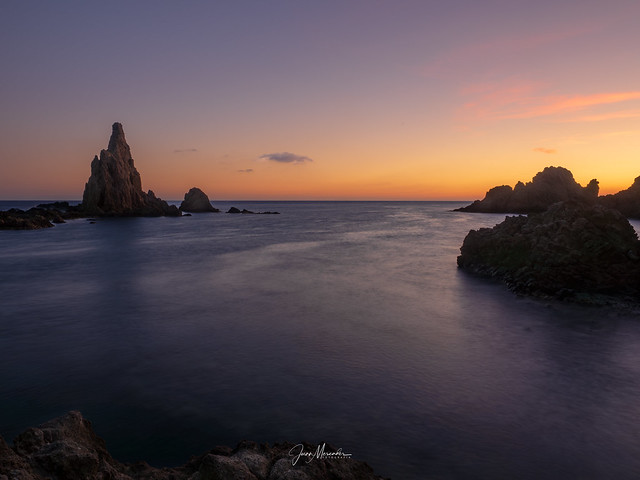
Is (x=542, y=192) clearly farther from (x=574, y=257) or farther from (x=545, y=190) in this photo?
(x=574, y=257)

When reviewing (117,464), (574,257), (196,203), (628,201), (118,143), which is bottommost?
(117,464)

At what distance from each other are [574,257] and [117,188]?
9714cm

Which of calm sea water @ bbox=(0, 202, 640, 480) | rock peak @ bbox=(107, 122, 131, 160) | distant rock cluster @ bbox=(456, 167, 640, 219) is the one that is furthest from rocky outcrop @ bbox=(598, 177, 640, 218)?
rock peak @ bbox=(107, 122, 131, 160)

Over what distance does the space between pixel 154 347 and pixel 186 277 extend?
13397 mm

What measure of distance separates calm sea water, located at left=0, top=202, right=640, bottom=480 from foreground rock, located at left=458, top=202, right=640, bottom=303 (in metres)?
1.45

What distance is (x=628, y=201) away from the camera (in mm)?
80125

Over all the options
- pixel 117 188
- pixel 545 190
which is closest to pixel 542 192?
pixel 545 190

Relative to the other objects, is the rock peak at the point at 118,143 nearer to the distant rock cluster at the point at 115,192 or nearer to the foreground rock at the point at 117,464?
the distant rock cluster at the point at 115,192

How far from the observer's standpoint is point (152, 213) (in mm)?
99562

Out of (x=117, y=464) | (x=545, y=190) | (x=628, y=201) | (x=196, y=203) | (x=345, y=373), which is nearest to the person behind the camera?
(x=117, y=464)

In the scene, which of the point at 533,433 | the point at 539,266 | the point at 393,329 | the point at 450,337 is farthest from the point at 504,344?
the point at 539,266

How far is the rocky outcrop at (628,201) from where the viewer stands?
257 ft

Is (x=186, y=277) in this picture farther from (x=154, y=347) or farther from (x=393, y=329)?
(x=393, y=329)

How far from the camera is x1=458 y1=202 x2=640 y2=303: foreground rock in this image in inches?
659
